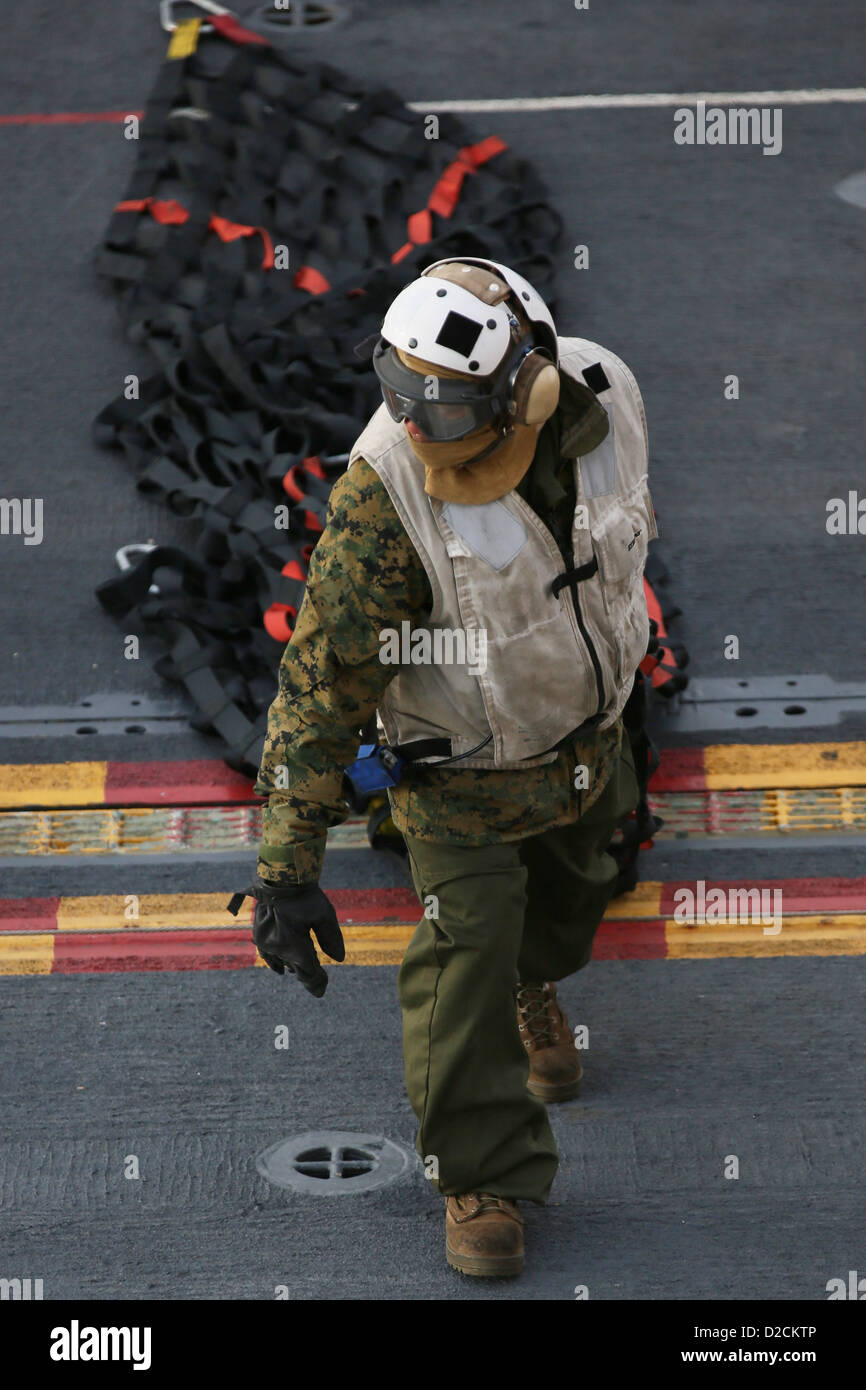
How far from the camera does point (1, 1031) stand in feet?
17.3

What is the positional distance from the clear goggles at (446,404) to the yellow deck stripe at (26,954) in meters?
2.39

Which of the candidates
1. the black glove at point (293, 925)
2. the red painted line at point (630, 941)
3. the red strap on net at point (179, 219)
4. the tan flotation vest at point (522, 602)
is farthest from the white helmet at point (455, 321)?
the red strap on net at point (179, 219)

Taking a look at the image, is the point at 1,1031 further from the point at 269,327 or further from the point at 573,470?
the point at 269,327

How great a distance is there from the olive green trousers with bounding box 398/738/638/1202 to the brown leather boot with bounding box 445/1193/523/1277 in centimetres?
4

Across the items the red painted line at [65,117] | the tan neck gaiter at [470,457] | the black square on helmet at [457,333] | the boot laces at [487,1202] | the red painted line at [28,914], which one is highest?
the red painted line at [65,117]

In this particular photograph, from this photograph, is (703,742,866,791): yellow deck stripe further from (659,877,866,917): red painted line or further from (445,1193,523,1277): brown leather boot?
(445,1193,523,1277): brown leather boot

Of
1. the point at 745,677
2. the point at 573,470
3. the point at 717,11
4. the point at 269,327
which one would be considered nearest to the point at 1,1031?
the point at 573,470

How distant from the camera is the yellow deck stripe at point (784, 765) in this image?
616 cm

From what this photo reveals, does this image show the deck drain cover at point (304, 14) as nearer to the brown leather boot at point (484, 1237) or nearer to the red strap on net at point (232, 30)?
the red strap on net at point (232, 30)

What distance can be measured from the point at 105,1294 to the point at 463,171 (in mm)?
6316

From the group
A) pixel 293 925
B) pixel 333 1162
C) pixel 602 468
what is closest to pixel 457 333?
pixel 602 468

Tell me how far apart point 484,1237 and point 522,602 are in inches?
58.5

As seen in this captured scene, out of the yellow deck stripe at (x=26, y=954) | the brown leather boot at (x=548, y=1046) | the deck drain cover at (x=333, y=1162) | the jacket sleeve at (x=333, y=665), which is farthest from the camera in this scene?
the yellow deck stripe at (x=26, y=954)

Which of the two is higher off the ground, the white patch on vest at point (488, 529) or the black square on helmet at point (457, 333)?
the black square on helmet at point (457, 333)
